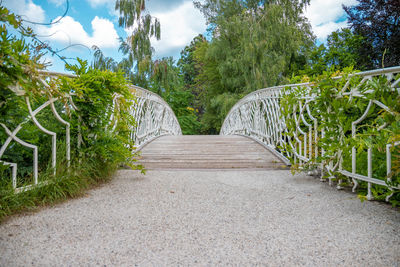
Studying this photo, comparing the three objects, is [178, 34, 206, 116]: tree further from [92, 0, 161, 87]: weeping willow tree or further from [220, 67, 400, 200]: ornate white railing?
[220, 67, 400, 200]: ornate white railing

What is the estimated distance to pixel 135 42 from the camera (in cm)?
1291

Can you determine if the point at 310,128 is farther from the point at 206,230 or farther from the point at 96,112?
the point at 96,112

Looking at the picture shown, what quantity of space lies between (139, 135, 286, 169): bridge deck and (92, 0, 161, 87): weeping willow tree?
340 inches

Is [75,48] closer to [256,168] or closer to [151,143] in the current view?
[256,168]

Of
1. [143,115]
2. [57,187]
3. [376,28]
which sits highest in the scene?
[376,28]

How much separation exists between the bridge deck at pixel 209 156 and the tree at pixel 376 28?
300 inches

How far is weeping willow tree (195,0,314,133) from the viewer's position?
12391 millimetres

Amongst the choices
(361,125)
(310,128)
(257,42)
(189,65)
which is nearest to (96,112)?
(310,128)

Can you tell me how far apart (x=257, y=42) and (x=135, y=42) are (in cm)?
583

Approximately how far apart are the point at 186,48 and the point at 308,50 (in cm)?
1815

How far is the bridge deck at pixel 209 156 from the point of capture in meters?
3.73

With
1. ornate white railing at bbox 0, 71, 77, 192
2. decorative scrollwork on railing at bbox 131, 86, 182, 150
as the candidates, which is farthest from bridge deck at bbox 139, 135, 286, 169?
ornate white railing at bbox 0, 71, 77, 192

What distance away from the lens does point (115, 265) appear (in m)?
1.26

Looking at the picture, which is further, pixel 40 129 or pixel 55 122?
pixel 55 122
